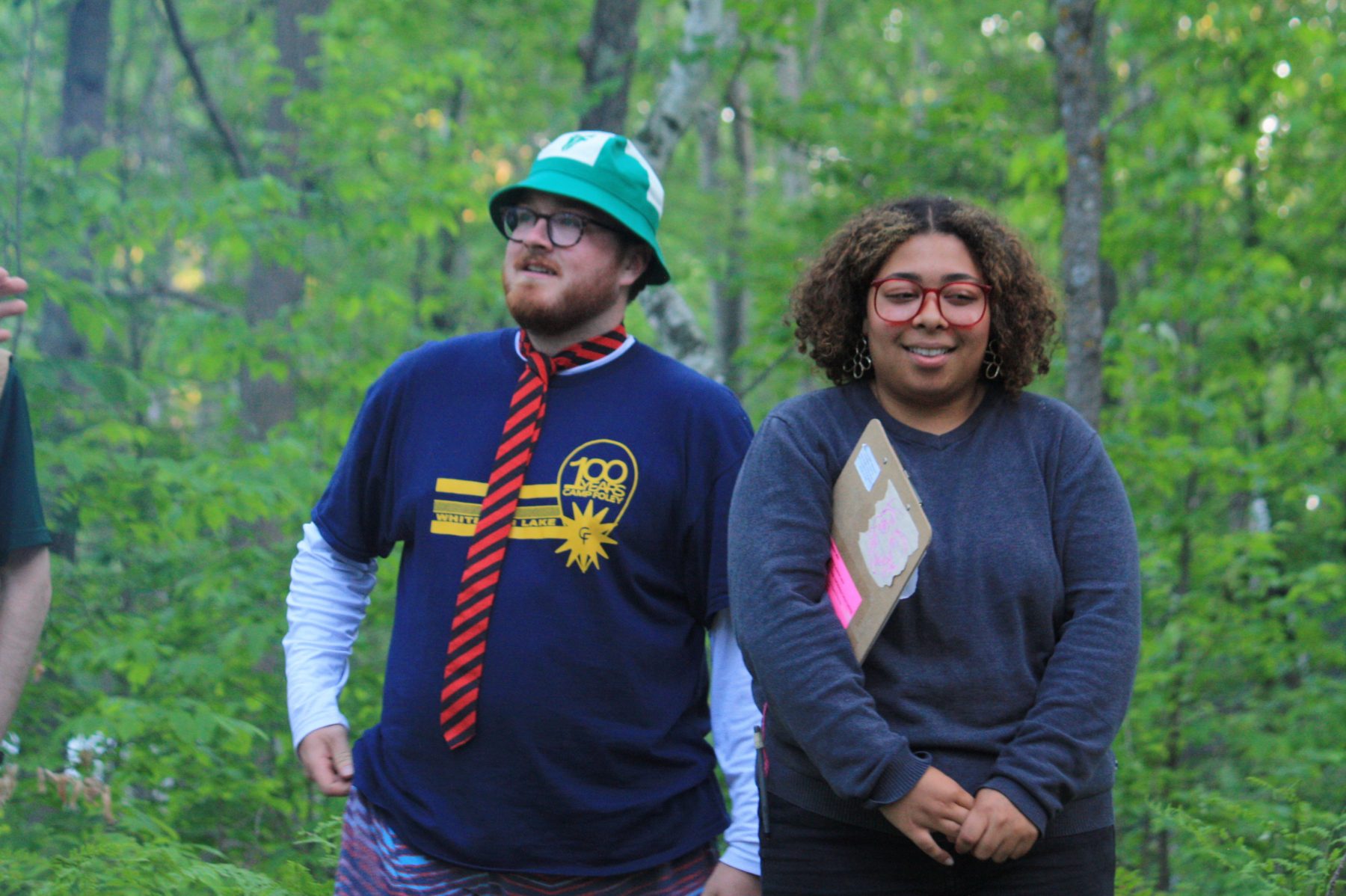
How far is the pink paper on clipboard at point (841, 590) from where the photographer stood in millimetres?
2084

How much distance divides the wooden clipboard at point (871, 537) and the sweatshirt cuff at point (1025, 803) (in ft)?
0.99

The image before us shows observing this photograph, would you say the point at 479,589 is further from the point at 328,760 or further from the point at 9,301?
the point at 9,301

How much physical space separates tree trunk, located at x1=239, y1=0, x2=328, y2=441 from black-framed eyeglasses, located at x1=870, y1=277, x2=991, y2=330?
5787 millimetres

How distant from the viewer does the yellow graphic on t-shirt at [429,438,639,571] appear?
7.80ft

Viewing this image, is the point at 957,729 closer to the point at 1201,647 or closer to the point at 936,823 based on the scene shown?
the point at 936,823

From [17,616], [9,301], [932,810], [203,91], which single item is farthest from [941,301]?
[203,91]

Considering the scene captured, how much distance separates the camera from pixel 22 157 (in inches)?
193

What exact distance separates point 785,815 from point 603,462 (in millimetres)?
767

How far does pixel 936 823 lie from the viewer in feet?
6.34

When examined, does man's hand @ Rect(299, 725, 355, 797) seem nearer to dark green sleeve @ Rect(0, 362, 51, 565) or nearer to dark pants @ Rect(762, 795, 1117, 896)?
dark green sleeve @ Rect(0, 362, 51, 565)

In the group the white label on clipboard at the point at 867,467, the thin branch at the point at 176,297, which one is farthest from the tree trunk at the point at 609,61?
the white label on clipboard at the point at 867,467

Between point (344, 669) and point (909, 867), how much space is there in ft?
4.25

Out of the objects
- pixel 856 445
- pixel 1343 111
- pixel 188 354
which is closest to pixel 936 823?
pixel 856 445

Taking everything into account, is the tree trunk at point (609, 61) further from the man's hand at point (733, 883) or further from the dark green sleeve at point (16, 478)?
the man's hand at point (733, 883)
